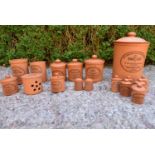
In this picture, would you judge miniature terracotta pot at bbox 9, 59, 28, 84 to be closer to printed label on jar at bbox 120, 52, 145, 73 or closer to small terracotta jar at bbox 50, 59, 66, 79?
small terracotta jar at bbox 50, 59, 66, 79

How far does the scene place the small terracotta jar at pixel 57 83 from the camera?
2.16 m

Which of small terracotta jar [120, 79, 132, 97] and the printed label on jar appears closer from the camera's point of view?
small terracotta jar [120, 79, 132, 97]

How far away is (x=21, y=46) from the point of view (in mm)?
3445

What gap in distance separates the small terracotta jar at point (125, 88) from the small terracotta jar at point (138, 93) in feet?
0.39

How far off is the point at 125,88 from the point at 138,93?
214 millimetres

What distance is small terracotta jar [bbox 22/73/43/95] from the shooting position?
2117 mm

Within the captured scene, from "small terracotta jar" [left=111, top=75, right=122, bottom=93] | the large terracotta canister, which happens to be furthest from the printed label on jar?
"small terracotta jar" [left=111, top=75, right=122, bottom=93]

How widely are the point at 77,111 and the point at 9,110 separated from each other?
0.72 metres

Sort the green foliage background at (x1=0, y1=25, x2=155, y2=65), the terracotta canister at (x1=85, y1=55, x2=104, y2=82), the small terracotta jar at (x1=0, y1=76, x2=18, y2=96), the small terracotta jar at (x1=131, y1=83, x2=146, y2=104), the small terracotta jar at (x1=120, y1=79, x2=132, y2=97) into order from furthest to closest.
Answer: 1. the green foliage background at (x1=0, y1=25, x2=155, y2=65)
2. the terracotta canister at (x1=85, y1=55, x2=104, y2=82)
3. the small terracotta jar at (x1=0, y1=76, x2=18, y2=96)
4. the small terracotta jar at (x1=120, y1=79, x2=132, y2=97)
5. the small terracotta jar at (x1=131, y1=83, x2=146, y2=104)

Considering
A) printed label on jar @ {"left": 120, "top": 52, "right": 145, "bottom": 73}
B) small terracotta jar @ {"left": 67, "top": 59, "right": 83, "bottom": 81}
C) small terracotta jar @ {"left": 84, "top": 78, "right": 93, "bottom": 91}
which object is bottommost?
small terracotta jar @ {"left": 84, "top": 78, "right": 93, "bottom": 91}

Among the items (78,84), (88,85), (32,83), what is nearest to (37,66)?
(32,83)

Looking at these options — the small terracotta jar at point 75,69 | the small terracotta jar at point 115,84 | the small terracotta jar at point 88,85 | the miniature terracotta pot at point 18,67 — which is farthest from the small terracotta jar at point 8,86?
the small terracotta jar at point 115,84

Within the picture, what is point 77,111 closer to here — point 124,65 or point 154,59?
point 124,65

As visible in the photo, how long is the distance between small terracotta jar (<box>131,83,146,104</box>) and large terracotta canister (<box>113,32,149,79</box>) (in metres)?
0.41
